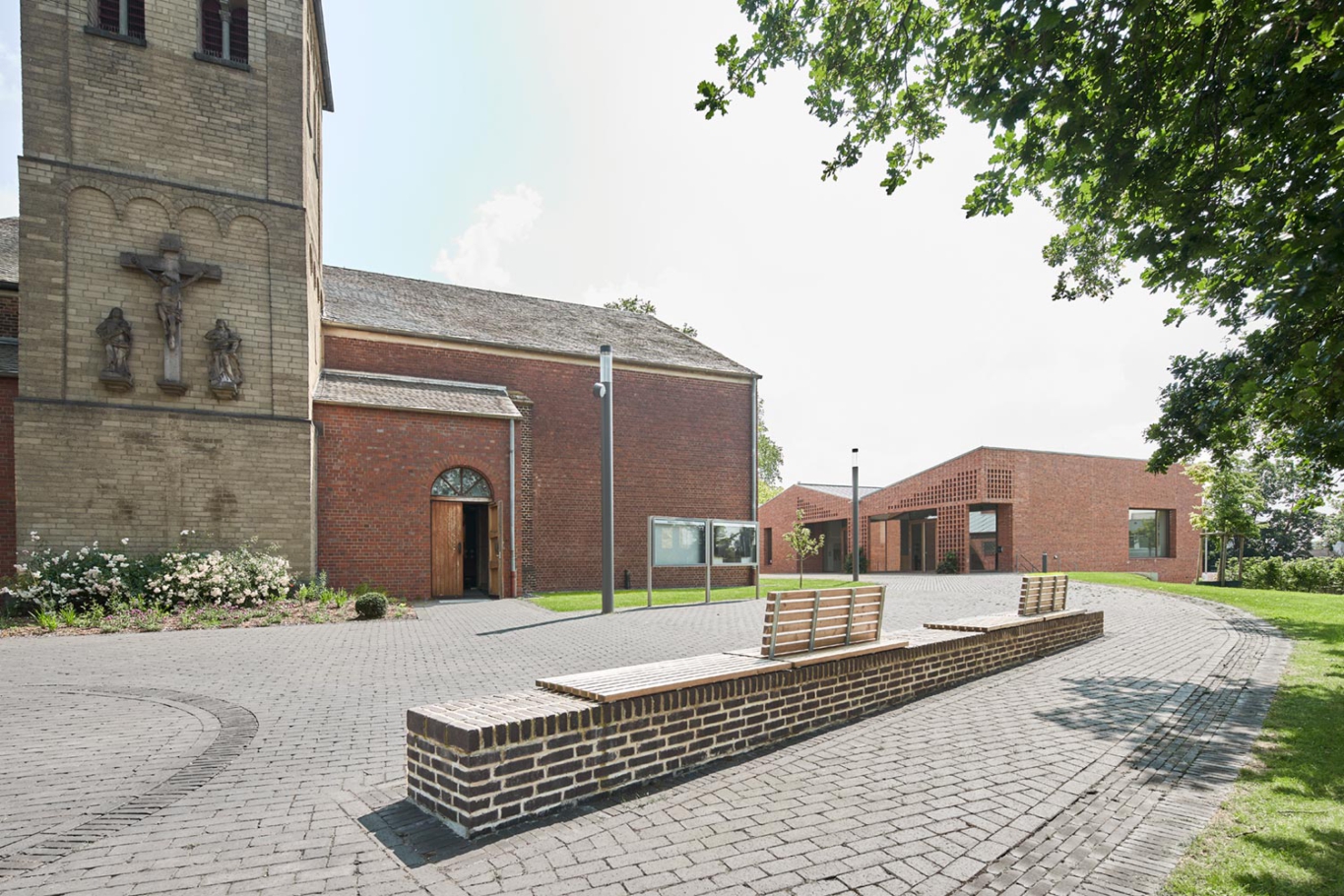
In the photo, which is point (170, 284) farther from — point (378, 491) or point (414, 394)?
point (378, 491)

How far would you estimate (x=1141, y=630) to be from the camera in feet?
39.1

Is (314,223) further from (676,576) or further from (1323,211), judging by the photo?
(1323,211)

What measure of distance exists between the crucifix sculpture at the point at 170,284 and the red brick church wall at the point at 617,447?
459 cm

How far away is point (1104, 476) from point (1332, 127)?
35.0 meters

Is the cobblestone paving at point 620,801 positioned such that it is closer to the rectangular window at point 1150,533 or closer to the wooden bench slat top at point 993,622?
the wooden bench slat top at point 993,622

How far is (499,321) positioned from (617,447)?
17.8 ft

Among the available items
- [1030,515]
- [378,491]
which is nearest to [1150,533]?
[1030,515]

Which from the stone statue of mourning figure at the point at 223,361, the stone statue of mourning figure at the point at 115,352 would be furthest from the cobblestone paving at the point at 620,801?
the stone statue of mourning figure at the point at 223,361

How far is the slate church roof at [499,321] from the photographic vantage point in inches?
841

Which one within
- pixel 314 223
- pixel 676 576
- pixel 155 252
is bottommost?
pixel 676 576

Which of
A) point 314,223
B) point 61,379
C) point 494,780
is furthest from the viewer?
point 314,223

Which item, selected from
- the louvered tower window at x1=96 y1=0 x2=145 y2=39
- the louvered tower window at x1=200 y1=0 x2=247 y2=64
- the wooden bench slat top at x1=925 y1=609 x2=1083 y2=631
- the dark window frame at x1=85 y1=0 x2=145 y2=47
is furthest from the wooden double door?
the wooden bench slat top at x1=925 y1=609 x2=1083 y2=631

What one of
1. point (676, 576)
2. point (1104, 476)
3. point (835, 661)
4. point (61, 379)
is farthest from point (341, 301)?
point (1104, 476)

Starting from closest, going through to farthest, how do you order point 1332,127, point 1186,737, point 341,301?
point 1332,127 < point 1186,737 < point 341,301
